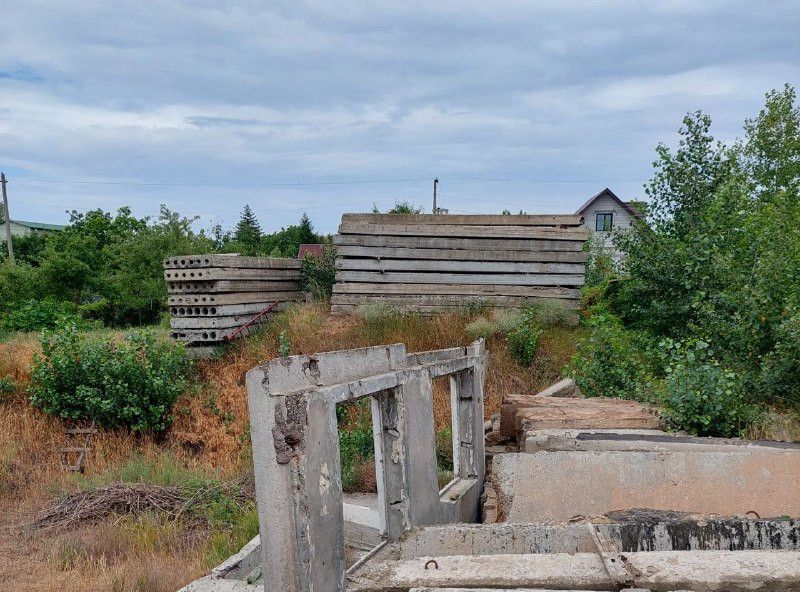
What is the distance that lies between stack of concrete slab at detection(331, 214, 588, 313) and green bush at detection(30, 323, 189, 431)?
3.41 metres

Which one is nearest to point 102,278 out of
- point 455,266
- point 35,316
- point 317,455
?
point 35,316

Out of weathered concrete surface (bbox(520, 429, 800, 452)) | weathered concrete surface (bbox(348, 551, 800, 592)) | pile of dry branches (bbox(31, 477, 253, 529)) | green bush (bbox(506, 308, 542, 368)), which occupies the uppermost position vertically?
green bush (bbox(506, 308, 542, 368))

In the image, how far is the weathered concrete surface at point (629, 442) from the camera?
5262 mm

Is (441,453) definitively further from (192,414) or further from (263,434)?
(263,434)

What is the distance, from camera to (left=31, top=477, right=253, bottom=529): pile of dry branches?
24.7 feet

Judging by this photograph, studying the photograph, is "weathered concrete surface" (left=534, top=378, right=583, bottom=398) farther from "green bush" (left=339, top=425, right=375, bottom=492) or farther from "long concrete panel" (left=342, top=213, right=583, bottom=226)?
"long concrete panel" (left=342, top=213, right=583, bottom=226)

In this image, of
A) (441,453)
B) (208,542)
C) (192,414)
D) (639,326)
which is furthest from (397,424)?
(639,326)

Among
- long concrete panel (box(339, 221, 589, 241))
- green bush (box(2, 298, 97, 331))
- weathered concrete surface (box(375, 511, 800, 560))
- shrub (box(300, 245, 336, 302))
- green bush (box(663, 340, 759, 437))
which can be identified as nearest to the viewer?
weathered concrete surface (box(375, 511, 800, 560))

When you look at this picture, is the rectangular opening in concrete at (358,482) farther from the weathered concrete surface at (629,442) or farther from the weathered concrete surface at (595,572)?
the weathered concrete surface at (629,442)

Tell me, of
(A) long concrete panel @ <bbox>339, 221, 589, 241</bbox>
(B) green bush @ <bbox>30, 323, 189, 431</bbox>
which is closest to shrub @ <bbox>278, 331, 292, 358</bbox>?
(B) green bush @ <bbox>30, 323, 189, 431</bbox>

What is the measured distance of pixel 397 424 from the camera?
145 inches

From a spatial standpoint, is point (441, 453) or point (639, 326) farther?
point (639, 326)

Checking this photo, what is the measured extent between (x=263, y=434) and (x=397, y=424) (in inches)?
42.3

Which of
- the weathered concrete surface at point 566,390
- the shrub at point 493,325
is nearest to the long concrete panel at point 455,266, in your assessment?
the shrub at point 493,325
